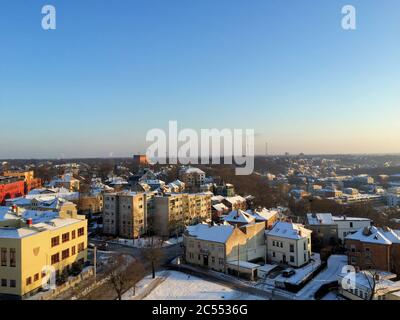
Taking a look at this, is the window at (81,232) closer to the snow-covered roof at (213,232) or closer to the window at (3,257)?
the window at (3,257)

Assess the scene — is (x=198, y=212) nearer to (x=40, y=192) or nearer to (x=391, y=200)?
(x=40, y=192)

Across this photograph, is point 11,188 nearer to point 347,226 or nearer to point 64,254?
point 64,254

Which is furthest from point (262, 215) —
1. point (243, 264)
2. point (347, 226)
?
point (243, 264)

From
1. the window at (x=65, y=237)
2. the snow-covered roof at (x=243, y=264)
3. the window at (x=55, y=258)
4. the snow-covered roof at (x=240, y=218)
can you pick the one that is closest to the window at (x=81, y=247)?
the window at (x=65, y=237)

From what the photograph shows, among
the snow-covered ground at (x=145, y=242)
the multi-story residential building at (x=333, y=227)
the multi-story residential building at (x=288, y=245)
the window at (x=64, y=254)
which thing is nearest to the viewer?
the window at (x=64, y=254)
